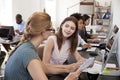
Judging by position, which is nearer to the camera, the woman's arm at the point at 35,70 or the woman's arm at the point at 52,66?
the woman's arm at the point at 35,70

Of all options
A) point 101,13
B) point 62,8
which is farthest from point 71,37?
point 62,8

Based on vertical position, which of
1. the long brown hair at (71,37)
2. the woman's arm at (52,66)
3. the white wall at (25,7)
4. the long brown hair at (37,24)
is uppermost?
the white wall at (25,7)

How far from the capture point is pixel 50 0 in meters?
10.3

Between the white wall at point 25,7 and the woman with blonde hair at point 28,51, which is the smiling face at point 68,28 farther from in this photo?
the white wall at point 25,7

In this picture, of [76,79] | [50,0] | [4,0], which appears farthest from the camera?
[50,0]

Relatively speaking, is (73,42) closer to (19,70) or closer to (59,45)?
(59,45)

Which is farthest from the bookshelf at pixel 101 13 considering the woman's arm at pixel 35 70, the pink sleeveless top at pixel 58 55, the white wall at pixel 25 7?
the woman's arm at pixel 35 70

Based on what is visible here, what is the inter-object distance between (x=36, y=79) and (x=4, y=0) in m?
7.05

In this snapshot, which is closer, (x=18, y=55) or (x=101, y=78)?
(x=18, y=55)

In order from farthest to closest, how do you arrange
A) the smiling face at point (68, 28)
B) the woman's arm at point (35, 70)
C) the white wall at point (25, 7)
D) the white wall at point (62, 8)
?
the white wall at point (62, 8) < the white wall at point (25, 7) < the smiling face at point (68, 28) < the woman's arm at point (35, 70)

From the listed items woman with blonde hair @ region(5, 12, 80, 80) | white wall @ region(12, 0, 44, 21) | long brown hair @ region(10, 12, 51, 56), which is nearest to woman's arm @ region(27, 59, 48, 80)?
woman with blonde hair @ region(5, 12, 80, 80)

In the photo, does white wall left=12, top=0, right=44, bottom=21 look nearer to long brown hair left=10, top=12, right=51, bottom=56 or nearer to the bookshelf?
the bookshelf

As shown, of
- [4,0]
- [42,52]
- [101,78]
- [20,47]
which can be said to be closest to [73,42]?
[42,52]

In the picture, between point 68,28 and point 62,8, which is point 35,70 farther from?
point 62,8
